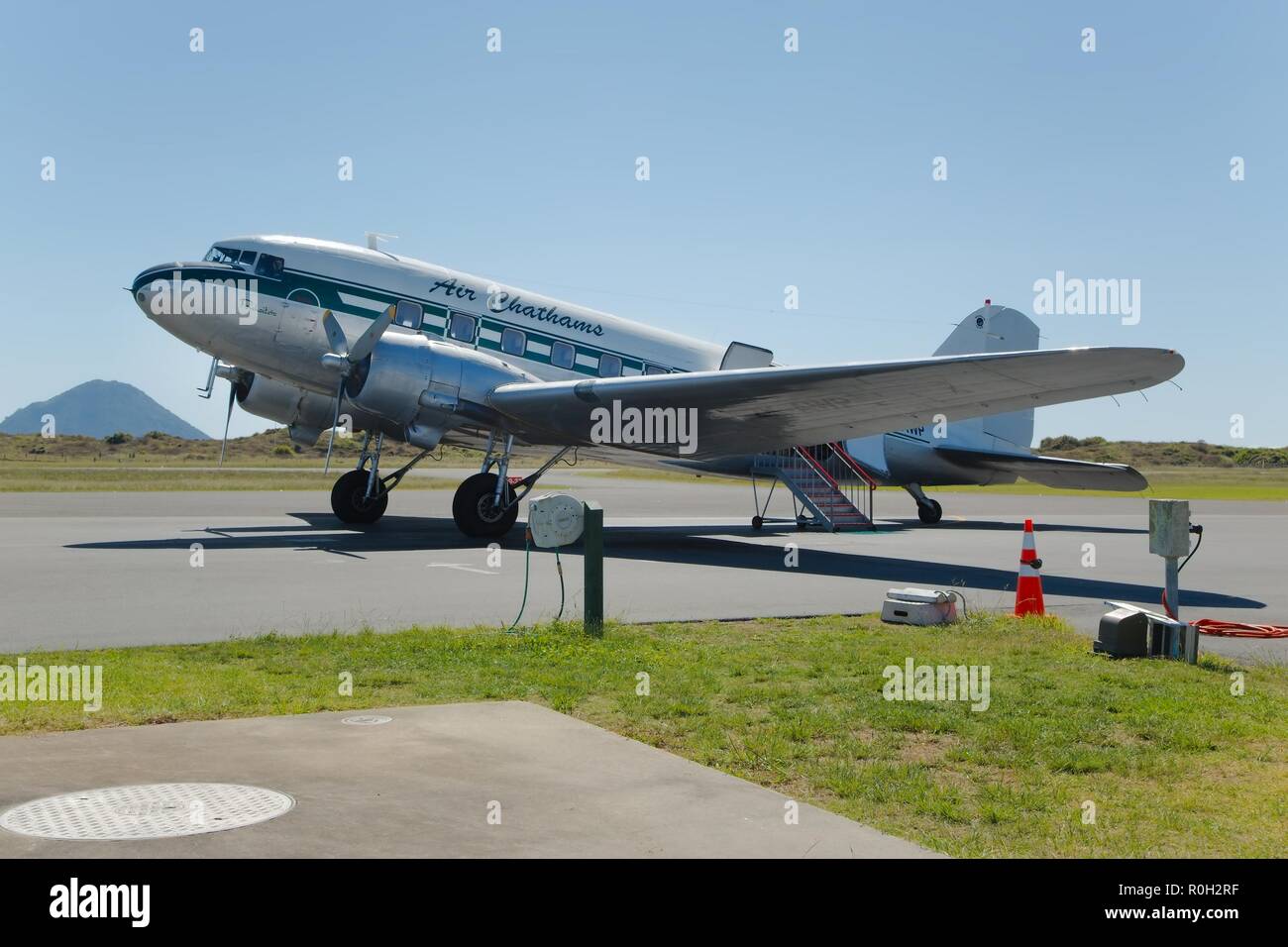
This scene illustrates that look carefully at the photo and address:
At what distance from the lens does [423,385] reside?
19.3 metres

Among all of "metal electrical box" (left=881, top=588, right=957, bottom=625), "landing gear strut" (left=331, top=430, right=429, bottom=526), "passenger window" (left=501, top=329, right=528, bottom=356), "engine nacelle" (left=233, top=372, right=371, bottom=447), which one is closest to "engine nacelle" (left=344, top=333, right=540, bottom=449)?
"passenger window" (left=501, top=329, right=528, bottom=356)

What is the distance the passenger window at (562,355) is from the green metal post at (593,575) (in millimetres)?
11574

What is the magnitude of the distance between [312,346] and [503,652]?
12327 millimetres

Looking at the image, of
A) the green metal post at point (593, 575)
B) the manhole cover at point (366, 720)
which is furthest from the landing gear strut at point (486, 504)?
the manhole cover at point (366, 720)

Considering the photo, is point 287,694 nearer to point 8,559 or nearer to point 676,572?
point 676,572

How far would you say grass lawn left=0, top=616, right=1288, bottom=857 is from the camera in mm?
5094

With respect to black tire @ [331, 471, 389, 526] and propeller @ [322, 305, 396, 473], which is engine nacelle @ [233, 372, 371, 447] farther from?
propeller @ [322, 305, 396, 473]

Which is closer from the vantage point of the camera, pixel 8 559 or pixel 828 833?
pixel 828 833

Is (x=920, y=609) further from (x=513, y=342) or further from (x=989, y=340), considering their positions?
(x=989, y=340)

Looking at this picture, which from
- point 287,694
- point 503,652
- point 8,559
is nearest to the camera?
point 287,694

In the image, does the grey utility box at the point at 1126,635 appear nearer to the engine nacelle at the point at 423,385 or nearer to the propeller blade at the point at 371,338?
the engine nacelle at the point at 423,385
